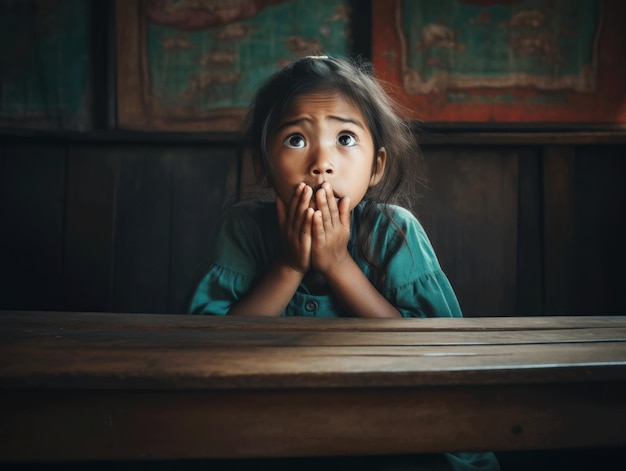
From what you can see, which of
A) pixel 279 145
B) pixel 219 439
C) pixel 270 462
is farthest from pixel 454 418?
pixel 279 145

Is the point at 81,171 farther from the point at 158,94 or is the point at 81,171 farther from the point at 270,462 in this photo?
the point at 270,462

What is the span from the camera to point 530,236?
185 centimetres

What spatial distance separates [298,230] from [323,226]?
0.16 feet

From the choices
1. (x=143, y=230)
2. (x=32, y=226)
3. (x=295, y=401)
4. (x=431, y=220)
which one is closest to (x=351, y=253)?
(x=295, y=401)

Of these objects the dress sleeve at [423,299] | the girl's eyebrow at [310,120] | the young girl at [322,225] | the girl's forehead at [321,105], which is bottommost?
the dress sleeve at [423,299]

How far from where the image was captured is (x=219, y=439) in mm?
559

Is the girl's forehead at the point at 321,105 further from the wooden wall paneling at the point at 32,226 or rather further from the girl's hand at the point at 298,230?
the wooden wall paneling at the point at 32,226

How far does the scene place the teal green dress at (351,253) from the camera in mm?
1098

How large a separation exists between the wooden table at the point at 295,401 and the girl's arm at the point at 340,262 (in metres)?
0.40

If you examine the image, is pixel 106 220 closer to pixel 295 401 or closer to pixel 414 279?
pixel 414 279

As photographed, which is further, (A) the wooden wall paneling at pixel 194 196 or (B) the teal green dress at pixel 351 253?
(A) the wooden wall paneling at pixel 194 196

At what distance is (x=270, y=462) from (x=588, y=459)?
3.03ft

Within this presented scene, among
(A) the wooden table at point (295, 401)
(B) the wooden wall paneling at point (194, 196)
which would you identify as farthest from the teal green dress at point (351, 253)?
(B) the wooden wall paneling at point (194, 196)

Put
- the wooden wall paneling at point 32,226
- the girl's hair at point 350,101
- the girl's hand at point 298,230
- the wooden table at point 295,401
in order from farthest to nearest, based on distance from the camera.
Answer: the wooden wall paneling at point 32,226, the girl's hair at point 350,101, the girl's hand at point 298,230, the wooden table at point 295,401
